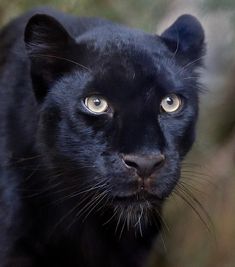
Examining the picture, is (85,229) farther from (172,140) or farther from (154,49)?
(154,49)

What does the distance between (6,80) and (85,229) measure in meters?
0.53

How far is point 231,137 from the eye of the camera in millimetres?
2352

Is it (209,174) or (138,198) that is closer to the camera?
(138,198)

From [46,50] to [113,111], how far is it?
0.89ft

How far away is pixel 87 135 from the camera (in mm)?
1936

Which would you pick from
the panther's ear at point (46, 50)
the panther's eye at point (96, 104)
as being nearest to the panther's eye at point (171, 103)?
the panther's eye at point (96, 104)

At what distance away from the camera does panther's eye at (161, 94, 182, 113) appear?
200 cm

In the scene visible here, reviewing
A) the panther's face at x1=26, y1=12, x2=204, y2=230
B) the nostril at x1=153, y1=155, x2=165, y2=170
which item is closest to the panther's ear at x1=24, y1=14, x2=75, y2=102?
the panther's face at x1=26, y1=12, x2=204, y2=230

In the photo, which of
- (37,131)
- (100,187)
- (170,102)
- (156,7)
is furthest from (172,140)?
(156,7)

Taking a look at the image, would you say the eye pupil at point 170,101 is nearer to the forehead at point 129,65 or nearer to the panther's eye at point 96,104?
the forehead at point 129,65

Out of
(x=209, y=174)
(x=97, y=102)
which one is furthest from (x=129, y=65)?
(x=209, y=174)

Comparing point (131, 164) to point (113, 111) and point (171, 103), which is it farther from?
point (171, 103)

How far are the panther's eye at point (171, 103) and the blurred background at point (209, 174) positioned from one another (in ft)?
0.78

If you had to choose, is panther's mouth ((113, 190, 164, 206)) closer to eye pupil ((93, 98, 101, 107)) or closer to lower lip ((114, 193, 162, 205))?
lower lip ((114, 193, 162, 205))
